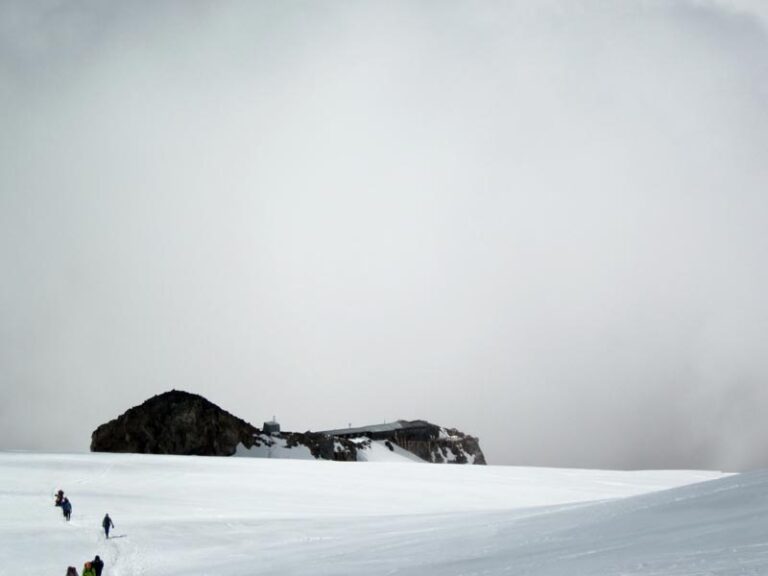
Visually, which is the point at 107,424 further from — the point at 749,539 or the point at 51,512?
the point at 749,539

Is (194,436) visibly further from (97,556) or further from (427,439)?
(97,556)

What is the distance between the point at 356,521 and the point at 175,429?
73.0 meters

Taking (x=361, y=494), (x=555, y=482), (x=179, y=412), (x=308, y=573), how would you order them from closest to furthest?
1. (x=308, y=573)
2. (x=361, y=494)
3. (x=555, y=482)
4. (x=179, y=412)

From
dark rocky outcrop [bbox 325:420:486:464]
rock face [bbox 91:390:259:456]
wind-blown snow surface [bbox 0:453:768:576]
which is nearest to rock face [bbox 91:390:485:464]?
rock face [bbox 91:390:259:456]

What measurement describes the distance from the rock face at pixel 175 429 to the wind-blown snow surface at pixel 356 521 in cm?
4126

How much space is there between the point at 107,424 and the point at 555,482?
70.8m

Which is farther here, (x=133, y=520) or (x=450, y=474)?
(x=450, y=474)

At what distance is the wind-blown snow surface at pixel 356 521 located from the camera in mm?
11930

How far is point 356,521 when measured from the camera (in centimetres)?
2750

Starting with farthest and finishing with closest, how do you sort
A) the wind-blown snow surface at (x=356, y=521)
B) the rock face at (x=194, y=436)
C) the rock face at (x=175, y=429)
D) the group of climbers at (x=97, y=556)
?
1. the rock face at (x=194, y=436)
2. the rock face at (x=175, y=429)
3. the group of climbers at (x=97, y=556)
4. the wind-blown snow surface at (x=356, y=521)

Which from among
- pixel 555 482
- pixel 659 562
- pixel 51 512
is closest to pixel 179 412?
pixel 555 482

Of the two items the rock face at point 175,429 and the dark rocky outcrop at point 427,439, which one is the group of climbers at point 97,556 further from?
the dark rocky outcrop at point 427,439

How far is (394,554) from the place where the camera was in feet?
55.4

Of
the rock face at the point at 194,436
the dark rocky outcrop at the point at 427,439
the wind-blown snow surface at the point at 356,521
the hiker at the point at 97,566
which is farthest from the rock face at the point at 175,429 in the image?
the hiker at the point at 97,566
